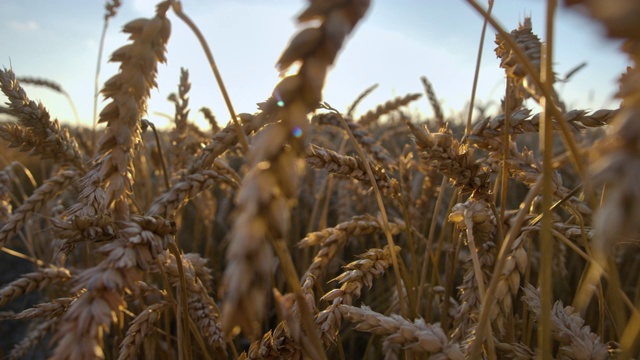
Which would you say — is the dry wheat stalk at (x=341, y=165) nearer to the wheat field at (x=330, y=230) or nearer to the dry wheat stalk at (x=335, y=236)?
the wheat field at (x=330, y=230)

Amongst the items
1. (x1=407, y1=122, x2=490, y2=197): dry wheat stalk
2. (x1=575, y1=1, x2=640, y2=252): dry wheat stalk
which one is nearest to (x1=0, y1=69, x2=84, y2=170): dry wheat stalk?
(x1=407, y1=122, x2=490, y2=197): dry wheat stalk

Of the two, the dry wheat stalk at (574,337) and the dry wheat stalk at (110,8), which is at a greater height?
the dry wheat stalk at (110,8)

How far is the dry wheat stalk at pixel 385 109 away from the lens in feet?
9.93

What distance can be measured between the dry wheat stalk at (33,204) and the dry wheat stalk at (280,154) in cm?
143

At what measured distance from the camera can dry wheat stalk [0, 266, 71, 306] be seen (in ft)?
5.05

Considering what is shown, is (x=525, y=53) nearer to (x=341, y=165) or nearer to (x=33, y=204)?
(x=341, y=165)

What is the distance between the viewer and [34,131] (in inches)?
69.2

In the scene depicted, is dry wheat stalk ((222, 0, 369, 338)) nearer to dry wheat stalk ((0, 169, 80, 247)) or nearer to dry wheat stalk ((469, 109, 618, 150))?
dry wheat stalk ((469, 109, 618, 150))

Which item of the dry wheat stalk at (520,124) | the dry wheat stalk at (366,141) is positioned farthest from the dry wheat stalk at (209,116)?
the dry wheat stalk at (520,124)

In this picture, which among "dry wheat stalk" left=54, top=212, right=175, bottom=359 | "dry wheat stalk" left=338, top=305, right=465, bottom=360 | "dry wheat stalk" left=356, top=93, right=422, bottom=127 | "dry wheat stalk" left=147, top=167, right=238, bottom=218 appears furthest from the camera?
"dry wheat stalk" left=356, top=93, right=422, bottom=127

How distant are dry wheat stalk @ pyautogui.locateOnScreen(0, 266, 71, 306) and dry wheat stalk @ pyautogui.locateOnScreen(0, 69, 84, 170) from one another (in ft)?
1.40

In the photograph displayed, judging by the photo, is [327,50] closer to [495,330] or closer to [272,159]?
[272,159]

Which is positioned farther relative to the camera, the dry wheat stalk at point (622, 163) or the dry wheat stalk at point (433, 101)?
the dry wheat stalk at point (433, 101)

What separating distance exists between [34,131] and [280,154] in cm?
158
